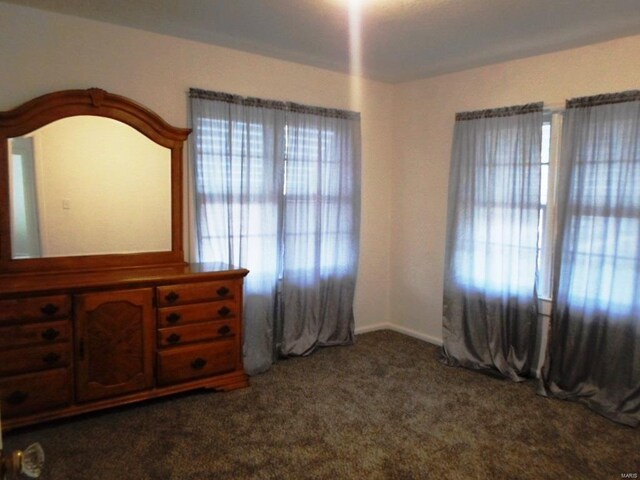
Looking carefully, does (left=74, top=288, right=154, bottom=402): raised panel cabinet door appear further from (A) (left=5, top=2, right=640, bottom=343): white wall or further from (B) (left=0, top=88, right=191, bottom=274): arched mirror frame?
(A) (left=5, top=2, right=640, bottom=343): white wall

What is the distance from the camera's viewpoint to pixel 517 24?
286 centimetres

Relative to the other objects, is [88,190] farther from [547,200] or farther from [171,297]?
[547,200]

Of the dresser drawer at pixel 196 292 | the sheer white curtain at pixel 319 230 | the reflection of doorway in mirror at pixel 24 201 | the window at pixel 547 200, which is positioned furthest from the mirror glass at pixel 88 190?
the window at pixel 547 200

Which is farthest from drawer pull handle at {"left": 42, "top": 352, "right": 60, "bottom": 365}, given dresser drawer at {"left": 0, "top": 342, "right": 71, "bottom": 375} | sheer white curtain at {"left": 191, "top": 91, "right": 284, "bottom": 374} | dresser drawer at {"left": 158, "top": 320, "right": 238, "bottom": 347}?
sheer white curtain at {"left": 191, "top": 91, "right": 284, "bottom": 374}

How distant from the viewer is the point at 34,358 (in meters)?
2.53

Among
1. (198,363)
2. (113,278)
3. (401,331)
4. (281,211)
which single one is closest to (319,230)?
(281,211)

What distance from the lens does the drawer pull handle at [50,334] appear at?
2547mm

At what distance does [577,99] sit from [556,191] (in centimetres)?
64

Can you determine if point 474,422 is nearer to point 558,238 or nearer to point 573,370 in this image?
point 573,370

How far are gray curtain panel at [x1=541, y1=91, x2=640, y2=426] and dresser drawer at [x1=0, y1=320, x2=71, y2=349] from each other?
10.4 ft

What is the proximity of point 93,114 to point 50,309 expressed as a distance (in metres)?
1.29

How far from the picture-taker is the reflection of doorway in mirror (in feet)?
9.19

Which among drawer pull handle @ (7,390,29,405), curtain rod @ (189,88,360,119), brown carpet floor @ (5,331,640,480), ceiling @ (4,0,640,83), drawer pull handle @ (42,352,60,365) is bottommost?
brown carpet floor @ (5,331,640,480)

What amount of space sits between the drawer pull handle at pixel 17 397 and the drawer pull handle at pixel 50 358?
193 mm
